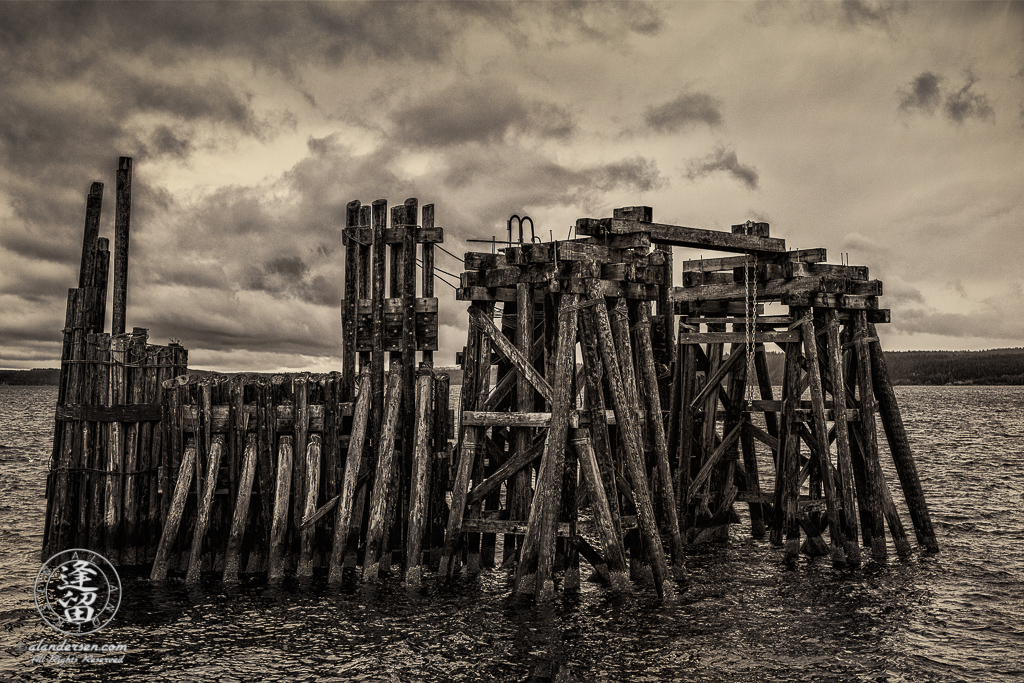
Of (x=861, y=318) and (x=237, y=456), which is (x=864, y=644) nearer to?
(x=861, y=318)

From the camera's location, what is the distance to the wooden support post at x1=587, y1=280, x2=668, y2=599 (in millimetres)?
10875

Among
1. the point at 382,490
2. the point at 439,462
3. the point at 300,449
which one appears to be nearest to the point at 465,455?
the point at 439,462

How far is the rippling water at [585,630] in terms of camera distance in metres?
8.93

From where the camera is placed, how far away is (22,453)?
3784 centimetres

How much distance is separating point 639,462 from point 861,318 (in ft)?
19.1

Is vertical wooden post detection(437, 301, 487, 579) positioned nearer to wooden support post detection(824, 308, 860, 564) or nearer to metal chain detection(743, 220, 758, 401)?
metal chain detection(743, 220, 758, 401)

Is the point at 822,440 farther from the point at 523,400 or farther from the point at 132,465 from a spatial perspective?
the point at 132,465

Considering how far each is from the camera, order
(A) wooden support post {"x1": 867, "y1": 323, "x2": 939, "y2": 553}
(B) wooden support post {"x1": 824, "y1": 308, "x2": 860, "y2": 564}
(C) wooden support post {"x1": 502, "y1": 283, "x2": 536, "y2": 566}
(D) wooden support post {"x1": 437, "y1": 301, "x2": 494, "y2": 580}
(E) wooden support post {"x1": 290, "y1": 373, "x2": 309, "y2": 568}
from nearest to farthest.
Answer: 1. (D) wooden support post {"x1": 437, "y1": 301, "x2": 494, "y2": 580}
2. (C) wooden support post {"x1": 502, "y1": 283, "x2": 536, "y2": 566}
3. (E) wooden support post {"x1": 290, "y1": 373, "x2": 309, "y2": 568}
4. (B) wooden support post {"x1": 824, "y1": 308, "x2": 860, "y2": 564}
5. (A) wooden support post {"x1": 867, "y1": 323, "x2": 939, "y2": 553}

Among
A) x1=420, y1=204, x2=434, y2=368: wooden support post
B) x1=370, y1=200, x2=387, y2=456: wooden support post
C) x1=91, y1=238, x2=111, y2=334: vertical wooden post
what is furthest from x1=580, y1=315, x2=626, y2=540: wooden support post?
x1=91, y1=238, x2=111, y2=334: vertical wooden post

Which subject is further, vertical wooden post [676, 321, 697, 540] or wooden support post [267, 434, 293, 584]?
vertical wooden post [676, 321, 697, 540]

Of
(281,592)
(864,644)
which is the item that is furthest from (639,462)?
(281,592)

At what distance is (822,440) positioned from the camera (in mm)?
13227

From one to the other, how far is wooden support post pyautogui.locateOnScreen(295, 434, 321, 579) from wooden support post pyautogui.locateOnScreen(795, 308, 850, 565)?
8213mm

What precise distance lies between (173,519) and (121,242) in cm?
504
